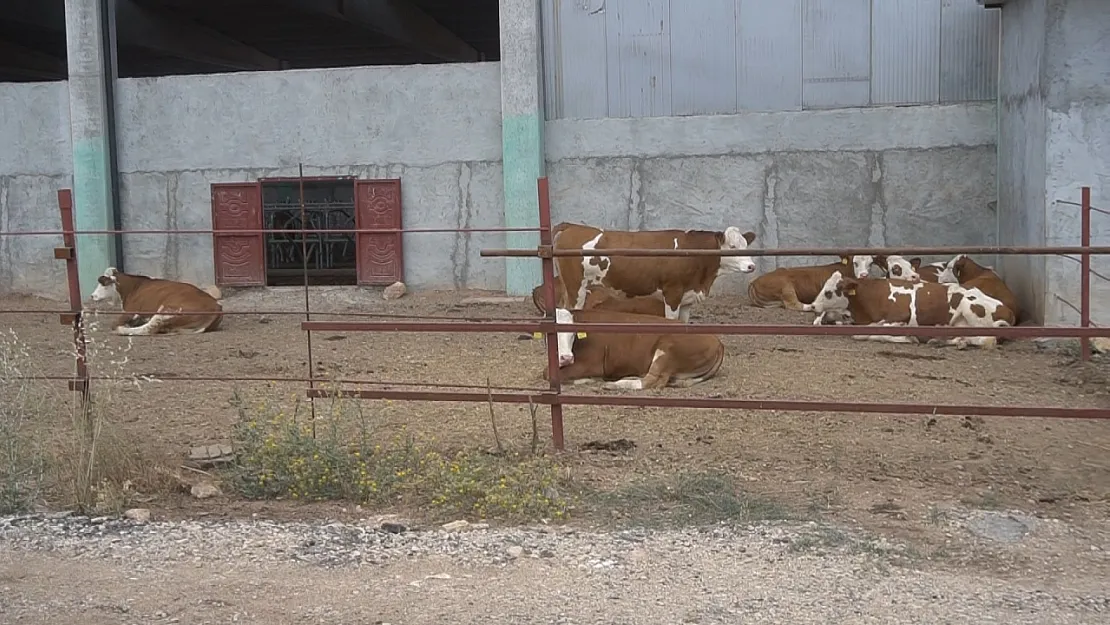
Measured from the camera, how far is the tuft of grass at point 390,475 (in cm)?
580

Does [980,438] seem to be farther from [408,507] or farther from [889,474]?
[408,507]

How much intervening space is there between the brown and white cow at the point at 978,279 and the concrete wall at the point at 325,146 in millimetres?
5799

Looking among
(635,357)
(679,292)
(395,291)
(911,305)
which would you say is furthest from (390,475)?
(395,291)

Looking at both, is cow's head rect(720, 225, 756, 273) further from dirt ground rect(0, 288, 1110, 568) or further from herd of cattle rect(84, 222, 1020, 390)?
dirt ground rect(0, 288, 1110, 568)

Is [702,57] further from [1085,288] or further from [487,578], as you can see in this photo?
[487,578]

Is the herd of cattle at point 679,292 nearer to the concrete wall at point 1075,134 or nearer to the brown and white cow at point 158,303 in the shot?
the brown and white cow at point 158,303

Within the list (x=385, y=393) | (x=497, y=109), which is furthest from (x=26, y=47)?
(x=385, y=393)

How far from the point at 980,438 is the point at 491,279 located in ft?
29.6

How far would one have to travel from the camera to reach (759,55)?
48.0 feet

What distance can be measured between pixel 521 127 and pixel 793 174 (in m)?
3.61

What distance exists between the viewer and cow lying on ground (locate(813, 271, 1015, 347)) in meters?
11.8

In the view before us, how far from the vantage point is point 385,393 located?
21.7 ft

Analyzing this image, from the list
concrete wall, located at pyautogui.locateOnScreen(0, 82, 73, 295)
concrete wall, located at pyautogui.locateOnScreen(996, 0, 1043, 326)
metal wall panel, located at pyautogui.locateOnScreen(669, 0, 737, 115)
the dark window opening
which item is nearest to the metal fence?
concrete wall, located at pyautogui.locateOnScreen(996, 0, 1043, 326)

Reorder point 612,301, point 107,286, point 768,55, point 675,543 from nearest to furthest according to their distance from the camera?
point 675,543, point 612,301, point 107,286, point 768,55
